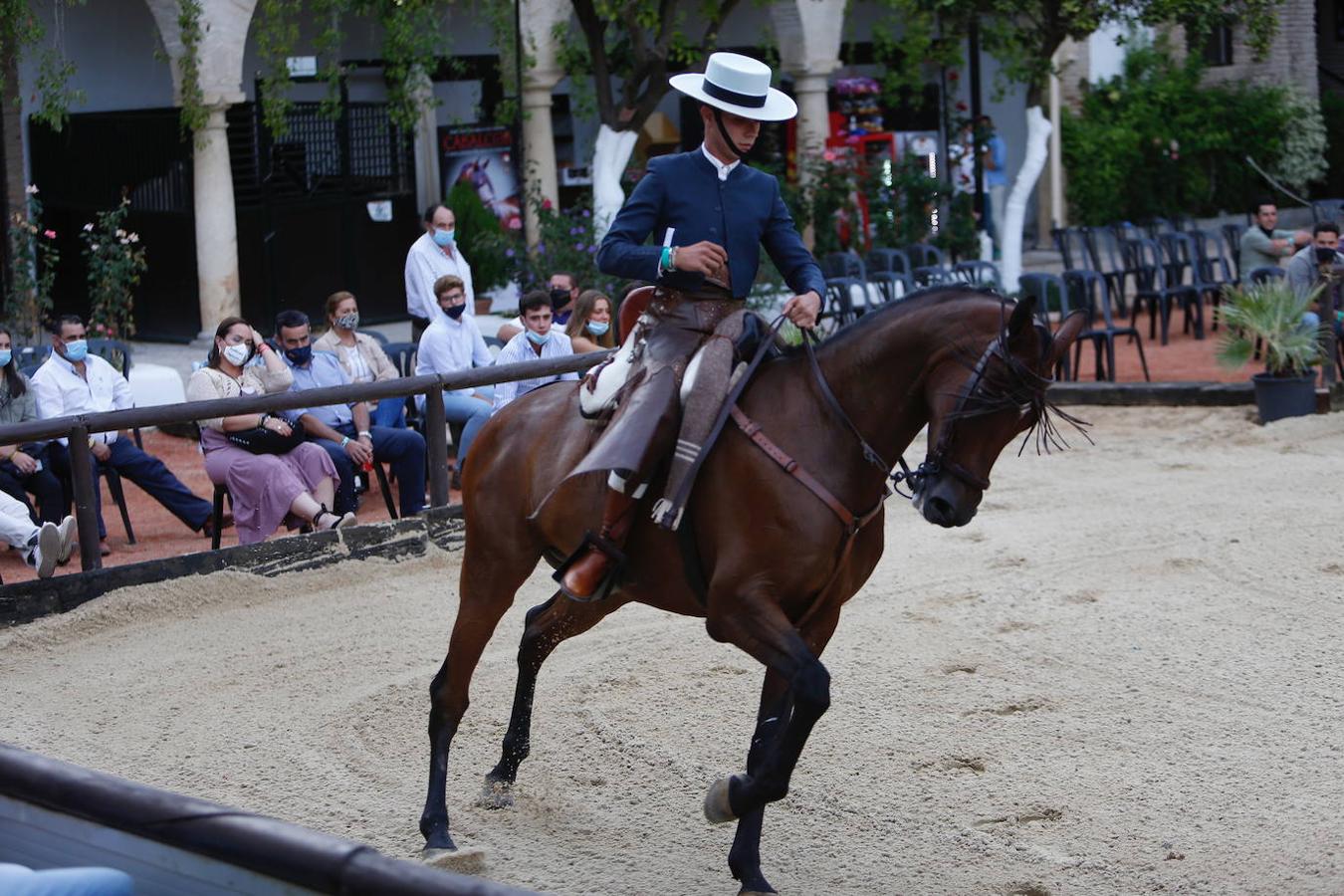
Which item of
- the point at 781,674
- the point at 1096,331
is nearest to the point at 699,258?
the point at 781,674

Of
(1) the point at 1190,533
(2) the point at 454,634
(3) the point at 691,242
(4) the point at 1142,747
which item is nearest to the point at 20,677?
(2) the point at 454,634

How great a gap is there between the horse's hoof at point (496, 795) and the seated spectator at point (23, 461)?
4307 mm

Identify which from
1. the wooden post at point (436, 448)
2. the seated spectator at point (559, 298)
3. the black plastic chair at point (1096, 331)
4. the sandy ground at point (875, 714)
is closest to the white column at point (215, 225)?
the seated spectator at point (559, 298)

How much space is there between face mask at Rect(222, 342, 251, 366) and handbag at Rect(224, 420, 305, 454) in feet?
1.83

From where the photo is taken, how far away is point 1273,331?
12602 millimetres

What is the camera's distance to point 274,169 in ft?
58.6

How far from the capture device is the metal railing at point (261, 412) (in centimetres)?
845

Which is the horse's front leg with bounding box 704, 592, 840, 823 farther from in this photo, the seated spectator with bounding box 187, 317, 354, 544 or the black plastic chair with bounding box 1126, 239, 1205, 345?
the black plastic chair with bounding box 1126, 239, 1205, 345

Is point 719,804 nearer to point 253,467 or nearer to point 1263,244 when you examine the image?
point 253,467

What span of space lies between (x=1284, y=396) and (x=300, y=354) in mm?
6968

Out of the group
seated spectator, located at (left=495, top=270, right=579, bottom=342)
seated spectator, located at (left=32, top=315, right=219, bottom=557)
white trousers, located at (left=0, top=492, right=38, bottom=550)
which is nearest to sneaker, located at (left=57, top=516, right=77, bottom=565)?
white trousers, located at (left=0, top=492, right=38, bottom=550)

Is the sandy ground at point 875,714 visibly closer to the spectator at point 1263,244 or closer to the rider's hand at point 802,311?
the rider's hand at point 802,311

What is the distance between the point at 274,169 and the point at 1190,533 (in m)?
11.3

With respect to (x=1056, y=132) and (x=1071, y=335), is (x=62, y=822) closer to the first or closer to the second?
(x=1071, y=335)
